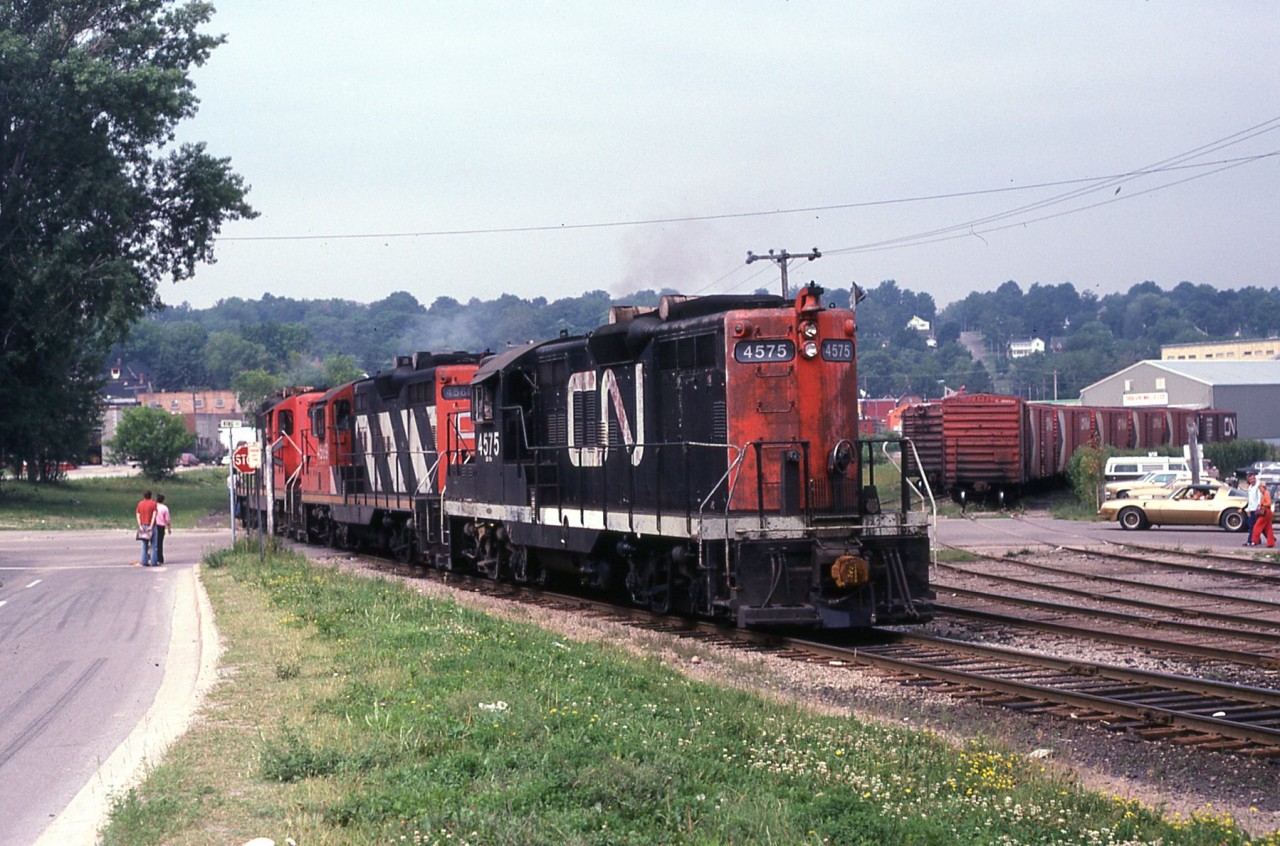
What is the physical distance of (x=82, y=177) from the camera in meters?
45.6

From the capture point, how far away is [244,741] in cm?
916

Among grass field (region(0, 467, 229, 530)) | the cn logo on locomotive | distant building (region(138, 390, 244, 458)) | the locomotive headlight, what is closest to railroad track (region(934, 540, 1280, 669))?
the locomotive headlight

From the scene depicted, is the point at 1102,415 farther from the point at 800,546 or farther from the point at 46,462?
the point at 46,462

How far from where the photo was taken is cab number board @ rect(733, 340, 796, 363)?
1450cm

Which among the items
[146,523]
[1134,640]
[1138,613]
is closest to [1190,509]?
[1138,613]

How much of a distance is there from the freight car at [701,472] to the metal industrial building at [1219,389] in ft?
218

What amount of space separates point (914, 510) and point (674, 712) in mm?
6223

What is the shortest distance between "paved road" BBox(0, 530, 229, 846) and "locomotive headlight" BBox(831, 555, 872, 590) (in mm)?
6414

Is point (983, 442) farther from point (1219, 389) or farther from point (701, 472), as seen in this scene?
point (1219, 389)

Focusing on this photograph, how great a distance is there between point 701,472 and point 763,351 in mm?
1590

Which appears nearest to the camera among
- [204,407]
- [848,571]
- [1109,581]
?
[848,571]

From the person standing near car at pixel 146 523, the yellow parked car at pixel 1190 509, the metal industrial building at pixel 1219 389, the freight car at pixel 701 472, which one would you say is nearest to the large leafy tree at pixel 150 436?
the person standing near car at pixel 146 523

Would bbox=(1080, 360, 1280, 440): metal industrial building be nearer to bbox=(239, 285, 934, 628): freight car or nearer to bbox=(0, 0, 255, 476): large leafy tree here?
bbox=(0, 0, 255, 476): large leafy tree

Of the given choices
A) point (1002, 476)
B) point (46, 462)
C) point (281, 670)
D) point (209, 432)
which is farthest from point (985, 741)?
point (209, 432)
